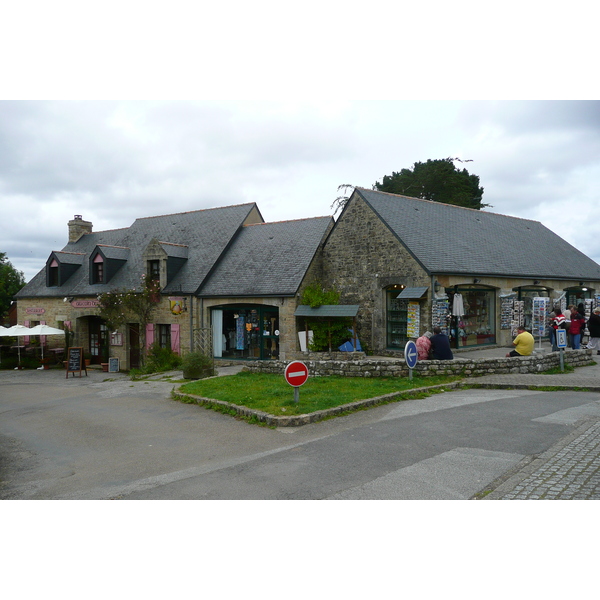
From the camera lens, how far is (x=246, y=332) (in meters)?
20.9

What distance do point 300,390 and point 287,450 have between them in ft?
13.7

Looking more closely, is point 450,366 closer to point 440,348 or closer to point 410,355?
point 440,348

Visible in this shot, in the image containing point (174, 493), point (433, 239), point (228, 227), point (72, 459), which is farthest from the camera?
point (228, 227)

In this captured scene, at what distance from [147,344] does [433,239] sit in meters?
13.2

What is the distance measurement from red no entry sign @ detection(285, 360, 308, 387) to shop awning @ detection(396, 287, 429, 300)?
26.1ft

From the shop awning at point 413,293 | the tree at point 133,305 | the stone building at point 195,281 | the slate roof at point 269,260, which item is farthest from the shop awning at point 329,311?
the tree at point 133,305

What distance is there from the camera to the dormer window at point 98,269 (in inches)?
1026

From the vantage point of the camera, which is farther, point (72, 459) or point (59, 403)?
point (59, 403)

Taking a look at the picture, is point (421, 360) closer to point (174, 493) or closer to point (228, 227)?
point (174, 493)

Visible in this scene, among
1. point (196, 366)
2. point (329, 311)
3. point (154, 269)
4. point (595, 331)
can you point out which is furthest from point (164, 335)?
point (595, 331)

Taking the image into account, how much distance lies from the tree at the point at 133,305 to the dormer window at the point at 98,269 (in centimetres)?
284

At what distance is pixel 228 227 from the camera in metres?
25.1

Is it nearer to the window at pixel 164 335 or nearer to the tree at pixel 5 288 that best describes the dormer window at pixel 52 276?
the tree at pixel 5 288

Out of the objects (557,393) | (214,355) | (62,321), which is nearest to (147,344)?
(214,355)
